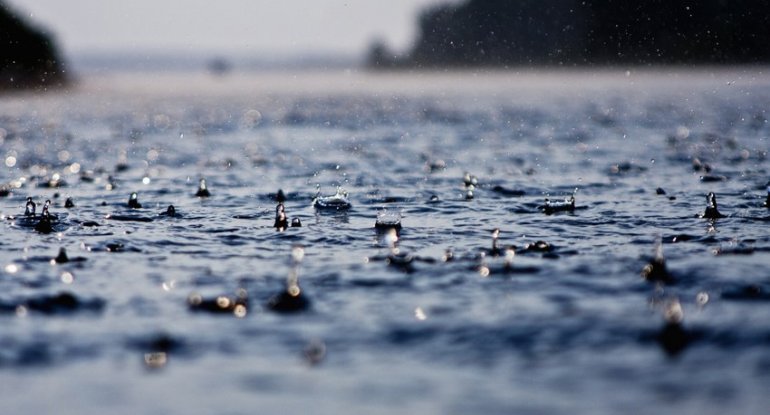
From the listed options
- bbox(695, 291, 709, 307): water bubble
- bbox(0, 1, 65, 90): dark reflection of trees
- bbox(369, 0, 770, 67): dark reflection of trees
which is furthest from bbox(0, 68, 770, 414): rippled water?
bbox(369, 0, 770, 67): dark reflection of trees

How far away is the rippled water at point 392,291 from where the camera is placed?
19.7 feet

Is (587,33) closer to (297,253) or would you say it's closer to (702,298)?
(297,253)

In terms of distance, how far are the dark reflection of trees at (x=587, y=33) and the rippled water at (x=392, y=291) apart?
292 feet

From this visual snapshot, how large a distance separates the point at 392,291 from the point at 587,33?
119832 mm

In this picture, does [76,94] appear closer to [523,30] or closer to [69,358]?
[69,358]

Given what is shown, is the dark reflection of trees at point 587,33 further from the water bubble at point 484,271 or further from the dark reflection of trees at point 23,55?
the water bubble at point 484,271

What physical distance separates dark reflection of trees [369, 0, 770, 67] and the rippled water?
8902 cm

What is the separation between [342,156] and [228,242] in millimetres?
10573

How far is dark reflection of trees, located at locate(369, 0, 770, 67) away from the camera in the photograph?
103000mm

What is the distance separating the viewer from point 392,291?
832 centimetres

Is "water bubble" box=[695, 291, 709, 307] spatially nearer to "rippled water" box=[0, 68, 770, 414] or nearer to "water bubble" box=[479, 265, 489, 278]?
"rippled water" box=[0, 68, 770, 414]

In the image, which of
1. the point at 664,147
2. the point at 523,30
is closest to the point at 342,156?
the point at 664,147

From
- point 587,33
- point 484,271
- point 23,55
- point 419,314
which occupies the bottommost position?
point 419,314

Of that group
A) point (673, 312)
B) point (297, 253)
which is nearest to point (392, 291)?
point (297, 253)
